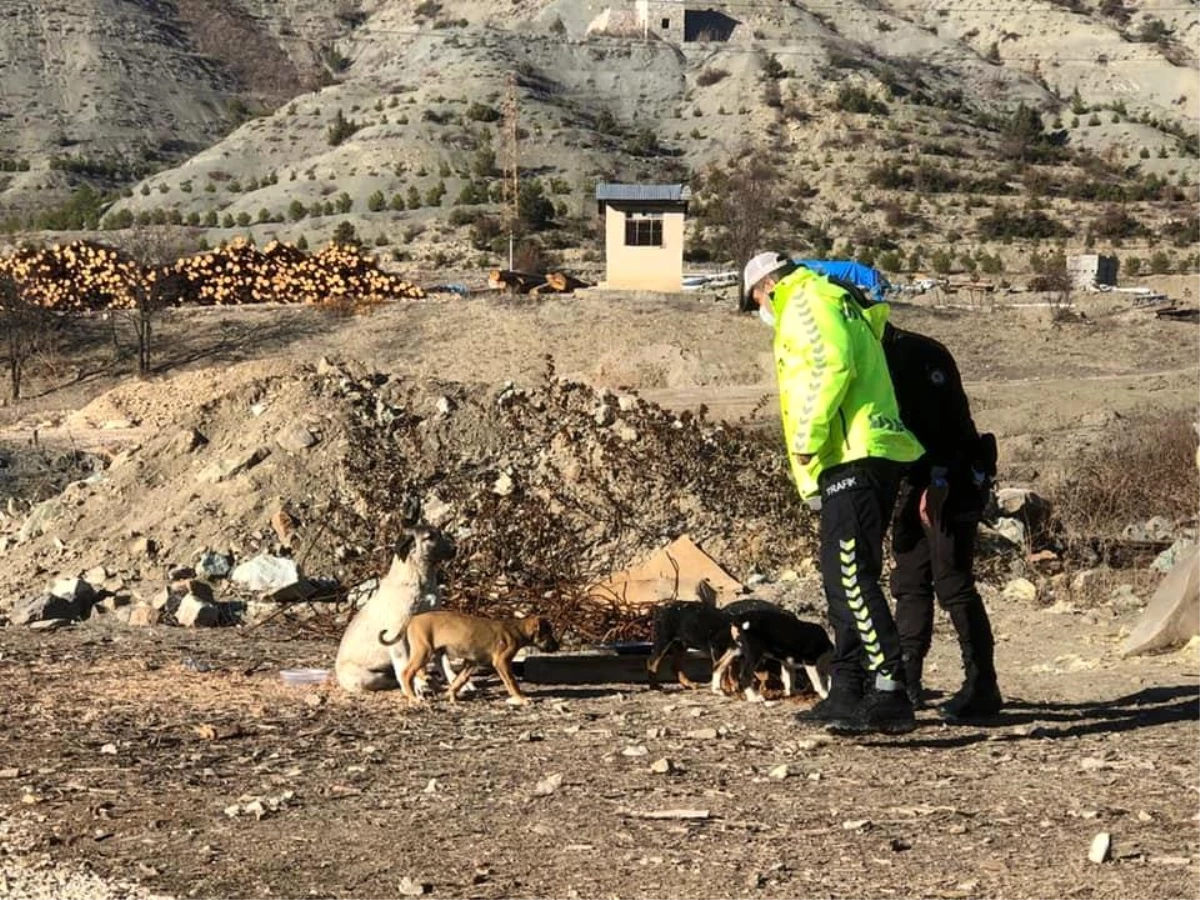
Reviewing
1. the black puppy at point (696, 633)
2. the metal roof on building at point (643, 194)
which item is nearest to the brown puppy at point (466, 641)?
the black puppy at point (696, 633)

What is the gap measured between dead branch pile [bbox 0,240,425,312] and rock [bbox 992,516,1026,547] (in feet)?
71.2

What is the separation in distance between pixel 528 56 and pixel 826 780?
272 feet

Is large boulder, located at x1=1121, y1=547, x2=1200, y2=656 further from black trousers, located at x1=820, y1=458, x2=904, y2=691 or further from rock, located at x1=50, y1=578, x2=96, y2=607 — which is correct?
rock, located at x1=50, y1=578, x2=96, y2=607

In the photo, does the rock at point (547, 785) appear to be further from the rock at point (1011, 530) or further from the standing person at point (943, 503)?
the rock at point (1011, 530)

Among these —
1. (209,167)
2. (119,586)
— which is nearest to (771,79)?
(209,167)

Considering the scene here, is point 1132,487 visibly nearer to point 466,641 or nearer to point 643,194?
point 466,641

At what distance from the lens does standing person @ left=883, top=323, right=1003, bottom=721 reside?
6.45 meters

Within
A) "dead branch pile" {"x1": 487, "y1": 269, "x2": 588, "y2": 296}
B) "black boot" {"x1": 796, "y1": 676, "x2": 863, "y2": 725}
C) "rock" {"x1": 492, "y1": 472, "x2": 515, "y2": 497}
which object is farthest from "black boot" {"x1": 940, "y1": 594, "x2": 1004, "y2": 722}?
"dead branch pile" {"x1": 487, "y1": 269, "x2": 588, "y2": 296}

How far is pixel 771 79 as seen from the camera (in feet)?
258

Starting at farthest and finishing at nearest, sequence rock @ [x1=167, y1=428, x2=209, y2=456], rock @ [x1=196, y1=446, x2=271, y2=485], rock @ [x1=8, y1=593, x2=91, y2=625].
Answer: rock @ [x1=167, y1=428, x2=209, y2=456] → rock @ [x1=196, y1=446, x2=271, y2=485] → rock @ [x1=8, y1=593, x2=91, y2=625]

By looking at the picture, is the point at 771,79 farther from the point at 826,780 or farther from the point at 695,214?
the point at 826,780

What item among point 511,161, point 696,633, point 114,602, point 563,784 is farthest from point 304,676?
point 511,161

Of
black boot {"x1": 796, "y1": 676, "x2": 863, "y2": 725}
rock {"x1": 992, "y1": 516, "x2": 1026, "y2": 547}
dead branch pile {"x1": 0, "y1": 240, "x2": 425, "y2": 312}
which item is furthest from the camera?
dead branch pile {"x1": 0, "y1": 240, "x2": 425, "y2": 312}

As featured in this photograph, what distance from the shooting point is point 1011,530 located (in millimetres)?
12570
